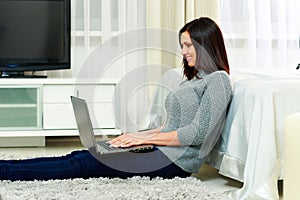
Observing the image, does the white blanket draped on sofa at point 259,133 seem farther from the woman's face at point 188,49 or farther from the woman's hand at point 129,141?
the woman's hand at point 129,141

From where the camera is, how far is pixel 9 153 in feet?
13.3

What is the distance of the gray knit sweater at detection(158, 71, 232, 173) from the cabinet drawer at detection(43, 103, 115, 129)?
1495 mm

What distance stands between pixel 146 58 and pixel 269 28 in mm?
1087

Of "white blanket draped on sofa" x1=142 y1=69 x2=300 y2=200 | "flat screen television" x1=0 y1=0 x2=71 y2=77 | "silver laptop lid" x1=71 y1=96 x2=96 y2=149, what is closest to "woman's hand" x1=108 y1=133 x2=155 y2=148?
"silver laptop lid" x1=71 y1=96 x2=96 y2=149

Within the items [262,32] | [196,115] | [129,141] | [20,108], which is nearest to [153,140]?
[129,141]

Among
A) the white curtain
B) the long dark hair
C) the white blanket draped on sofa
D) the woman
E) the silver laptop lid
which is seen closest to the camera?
the white blanket draped on sofa

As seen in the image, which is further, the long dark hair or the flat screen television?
the flat screen television

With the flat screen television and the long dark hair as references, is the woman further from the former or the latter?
the flat screen television

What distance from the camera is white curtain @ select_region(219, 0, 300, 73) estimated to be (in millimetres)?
4977

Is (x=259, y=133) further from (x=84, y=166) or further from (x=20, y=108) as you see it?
(x=20, y=108)

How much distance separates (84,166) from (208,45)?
2.75ft

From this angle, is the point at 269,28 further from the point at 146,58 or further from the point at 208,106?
the point at 208,106

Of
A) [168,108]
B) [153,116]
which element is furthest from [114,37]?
[168,108]

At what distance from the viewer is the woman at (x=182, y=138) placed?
9.05ft
